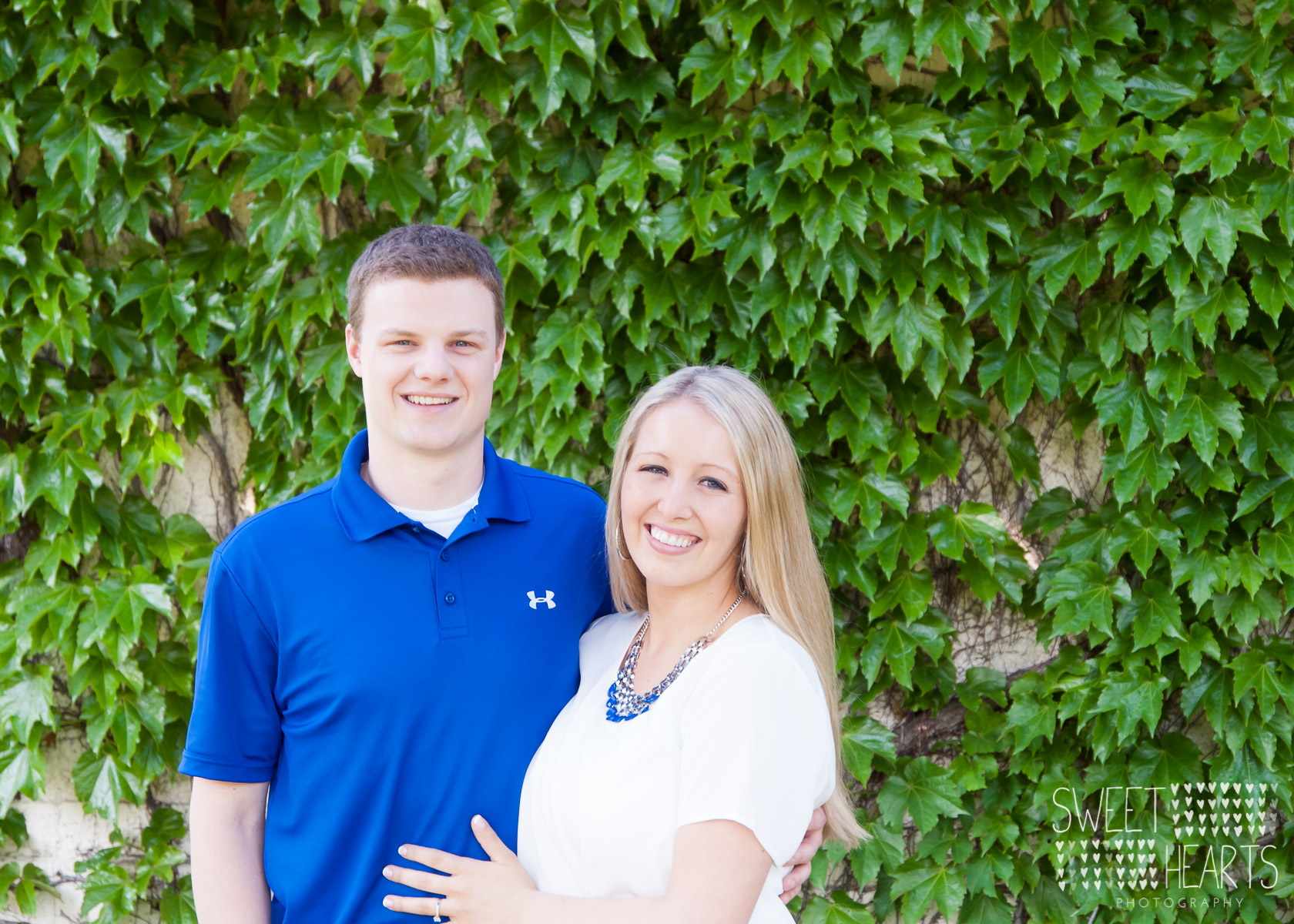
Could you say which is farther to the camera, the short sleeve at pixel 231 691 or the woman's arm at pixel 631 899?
the short sleeve at pixel 231 691

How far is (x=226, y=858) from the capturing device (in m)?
1.46

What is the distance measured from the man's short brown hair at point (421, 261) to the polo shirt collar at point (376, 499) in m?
0.21

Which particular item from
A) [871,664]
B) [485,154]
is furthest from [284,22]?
[871,664]

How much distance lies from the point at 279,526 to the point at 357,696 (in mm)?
290

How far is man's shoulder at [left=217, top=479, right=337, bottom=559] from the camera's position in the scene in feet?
4.85

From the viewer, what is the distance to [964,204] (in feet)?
7.89

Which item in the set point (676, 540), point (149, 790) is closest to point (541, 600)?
point (676, 540)

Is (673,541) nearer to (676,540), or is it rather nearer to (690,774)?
(676,540)

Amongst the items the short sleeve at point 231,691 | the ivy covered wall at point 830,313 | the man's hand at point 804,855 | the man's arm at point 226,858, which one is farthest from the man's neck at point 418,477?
the ivy covered wall at point 830,313

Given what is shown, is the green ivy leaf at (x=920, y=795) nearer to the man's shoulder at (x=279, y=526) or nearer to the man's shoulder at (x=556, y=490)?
the man's shoulder at (x=556, y=490)

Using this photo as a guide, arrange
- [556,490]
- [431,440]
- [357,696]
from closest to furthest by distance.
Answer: [357,696]
[431,440]
[556,490]

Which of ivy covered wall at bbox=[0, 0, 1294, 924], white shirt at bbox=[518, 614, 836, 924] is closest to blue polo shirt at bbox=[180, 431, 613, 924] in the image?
white shirt at bbox=[518, 614, 836, 924]

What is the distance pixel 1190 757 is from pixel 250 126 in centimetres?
283

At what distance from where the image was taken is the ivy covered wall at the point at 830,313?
2.33 metres
